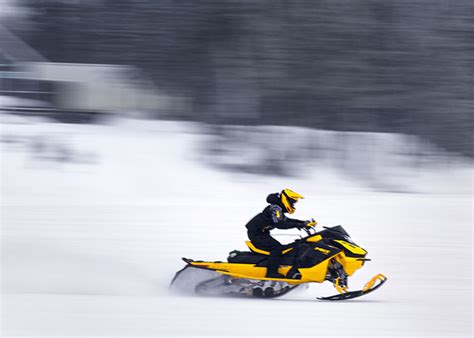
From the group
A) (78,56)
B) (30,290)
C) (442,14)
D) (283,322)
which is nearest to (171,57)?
(78,56)

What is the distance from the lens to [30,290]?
7.89 meters

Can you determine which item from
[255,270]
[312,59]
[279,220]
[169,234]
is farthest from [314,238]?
[312,59]

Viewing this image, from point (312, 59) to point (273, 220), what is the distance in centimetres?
897

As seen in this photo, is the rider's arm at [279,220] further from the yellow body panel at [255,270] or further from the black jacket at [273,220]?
the yellow body panel at [255,270]

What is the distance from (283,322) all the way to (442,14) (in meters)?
12.3

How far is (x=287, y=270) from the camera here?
7512 mm

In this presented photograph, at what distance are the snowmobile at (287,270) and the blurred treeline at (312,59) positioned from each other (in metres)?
8.33

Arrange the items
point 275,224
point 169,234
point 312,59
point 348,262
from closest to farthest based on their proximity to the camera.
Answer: point 348,262 → point 275,224 → point 169,234 → point 312,59

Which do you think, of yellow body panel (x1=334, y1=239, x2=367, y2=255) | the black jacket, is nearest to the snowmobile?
yellow body panel (x1=334, y1=239, x2=367, y2=255)

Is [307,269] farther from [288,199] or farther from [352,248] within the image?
[288,199]

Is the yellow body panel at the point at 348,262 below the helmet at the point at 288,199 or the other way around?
below

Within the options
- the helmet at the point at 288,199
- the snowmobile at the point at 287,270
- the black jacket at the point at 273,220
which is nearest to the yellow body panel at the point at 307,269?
the snowmobile at the point at 287,270

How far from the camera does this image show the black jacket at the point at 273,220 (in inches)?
294

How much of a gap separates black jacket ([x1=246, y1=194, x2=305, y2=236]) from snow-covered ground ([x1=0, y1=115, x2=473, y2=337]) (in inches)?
32.6
